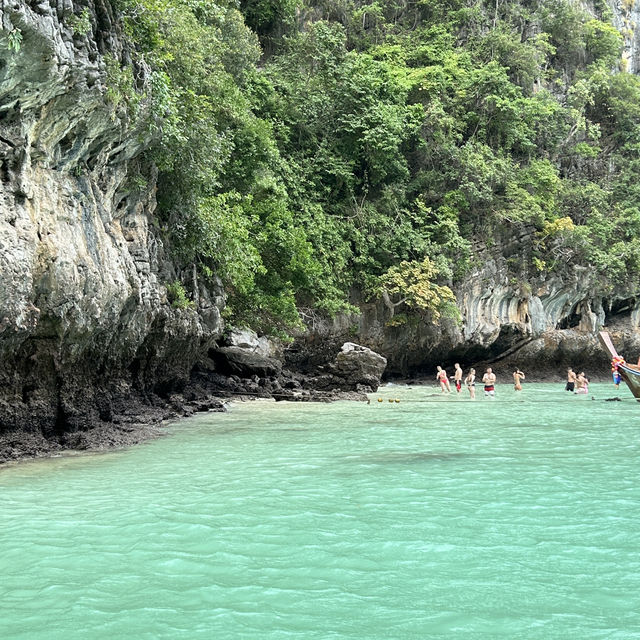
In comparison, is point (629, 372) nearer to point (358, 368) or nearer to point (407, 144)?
point (358, 368)

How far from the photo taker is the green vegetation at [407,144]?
774 inches

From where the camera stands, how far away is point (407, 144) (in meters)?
26.1

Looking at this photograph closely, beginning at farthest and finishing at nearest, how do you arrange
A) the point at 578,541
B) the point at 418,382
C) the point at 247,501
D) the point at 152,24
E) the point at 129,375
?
the point at 418,382, the point at 129,375, the point at 152,24, the point at 247,501, the point at 578,541

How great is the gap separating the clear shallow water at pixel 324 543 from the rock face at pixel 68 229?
156cm

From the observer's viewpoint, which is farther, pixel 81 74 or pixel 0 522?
pixel 81 74

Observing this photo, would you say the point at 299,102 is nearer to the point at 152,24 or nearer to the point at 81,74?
the point at 152,24

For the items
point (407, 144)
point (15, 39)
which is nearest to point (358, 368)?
point (407, 144)

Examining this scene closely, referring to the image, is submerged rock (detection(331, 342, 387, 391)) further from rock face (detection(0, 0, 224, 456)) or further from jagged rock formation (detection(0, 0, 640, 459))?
rock face (detection(0, 0, 224, 456))

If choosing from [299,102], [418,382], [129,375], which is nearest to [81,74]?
[129,375]

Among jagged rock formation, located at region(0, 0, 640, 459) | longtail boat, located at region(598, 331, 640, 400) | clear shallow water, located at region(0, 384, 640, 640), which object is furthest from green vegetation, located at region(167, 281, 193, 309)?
longtail boat, located at region(598, 331, 640, 400)

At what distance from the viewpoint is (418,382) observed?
88.5ft

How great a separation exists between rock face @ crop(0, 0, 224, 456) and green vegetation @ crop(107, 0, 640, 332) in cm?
374

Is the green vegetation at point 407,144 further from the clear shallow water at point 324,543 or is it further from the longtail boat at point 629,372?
the clear shallow water at point 324,543

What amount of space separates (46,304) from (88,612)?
564 cm
